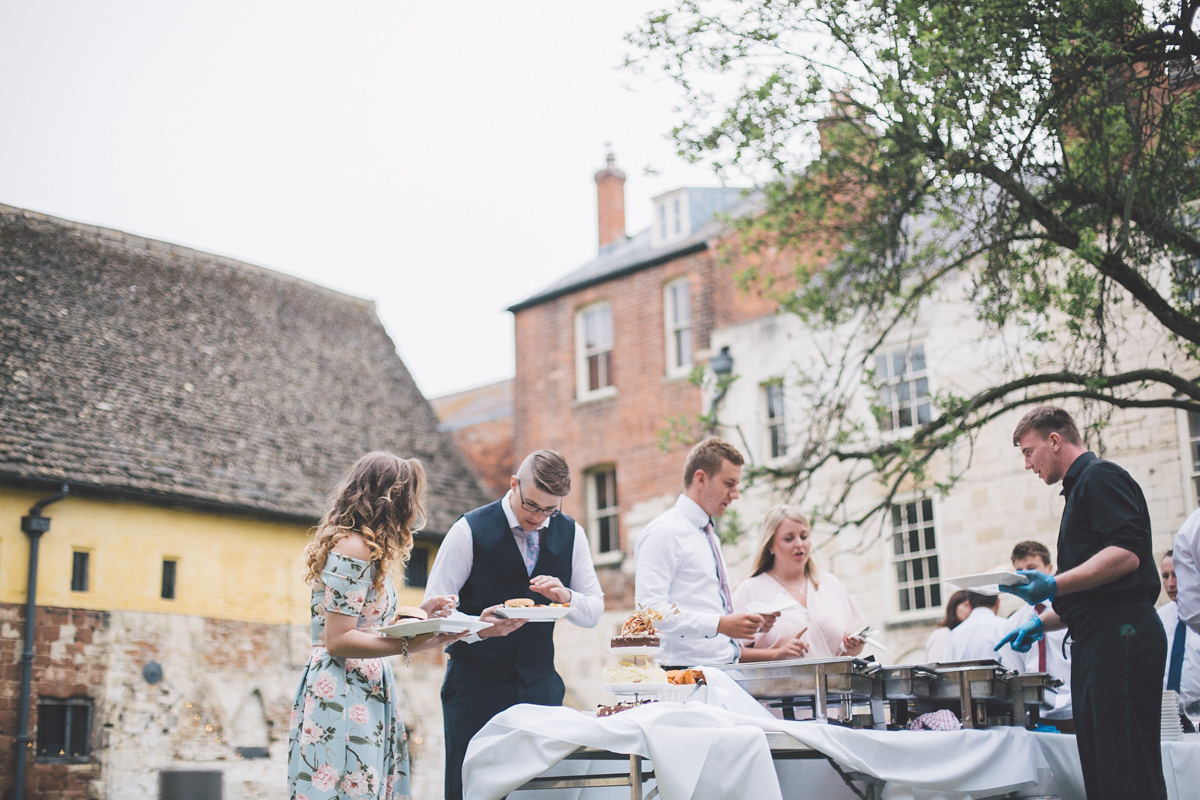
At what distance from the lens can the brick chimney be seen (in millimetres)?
25641

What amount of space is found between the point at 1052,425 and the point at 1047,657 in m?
2.35

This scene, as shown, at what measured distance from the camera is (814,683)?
507cm

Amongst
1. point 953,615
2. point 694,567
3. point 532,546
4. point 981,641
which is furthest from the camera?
point 953,615

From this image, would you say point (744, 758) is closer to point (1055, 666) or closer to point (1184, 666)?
point (1055, 666)

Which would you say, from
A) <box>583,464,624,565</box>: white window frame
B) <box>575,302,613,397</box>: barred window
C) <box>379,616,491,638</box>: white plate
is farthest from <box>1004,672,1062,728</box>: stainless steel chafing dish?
<box>575,302,613,397</box>: barred window

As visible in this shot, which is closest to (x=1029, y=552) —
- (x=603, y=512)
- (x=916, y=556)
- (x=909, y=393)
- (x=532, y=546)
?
(x=532, y=546)

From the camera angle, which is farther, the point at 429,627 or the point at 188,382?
the point at 188,382

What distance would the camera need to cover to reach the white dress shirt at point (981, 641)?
7.21m

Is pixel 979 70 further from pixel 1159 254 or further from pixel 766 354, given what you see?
pixel 766 354

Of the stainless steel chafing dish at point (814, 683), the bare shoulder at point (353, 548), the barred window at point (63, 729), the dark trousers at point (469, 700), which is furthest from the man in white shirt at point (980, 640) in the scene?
the barred window at point (63, 729)

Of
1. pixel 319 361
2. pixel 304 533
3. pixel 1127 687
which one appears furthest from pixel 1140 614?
pixel 319 361

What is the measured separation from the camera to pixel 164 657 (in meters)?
17.5

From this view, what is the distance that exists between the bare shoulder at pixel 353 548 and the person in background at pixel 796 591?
2.43 m

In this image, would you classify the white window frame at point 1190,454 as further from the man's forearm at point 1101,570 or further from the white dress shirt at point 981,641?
the man's forearm at point 1101,570
